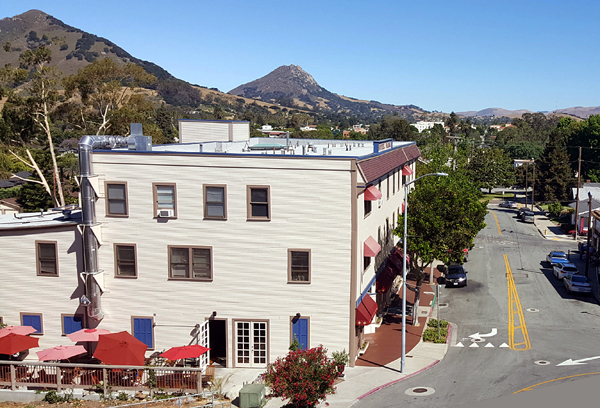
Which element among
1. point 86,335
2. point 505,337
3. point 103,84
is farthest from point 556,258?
point 103,84

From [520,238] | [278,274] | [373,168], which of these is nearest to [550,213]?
[520,238]

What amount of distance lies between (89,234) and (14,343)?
20.0 ft

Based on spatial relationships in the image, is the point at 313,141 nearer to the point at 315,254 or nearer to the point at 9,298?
the point at 315,254

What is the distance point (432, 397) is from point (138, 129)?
21554 mm

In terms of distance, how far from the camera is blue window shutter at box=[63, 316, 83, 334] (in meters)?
29.1

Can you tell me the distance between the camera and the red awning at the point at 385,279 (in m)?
33.8

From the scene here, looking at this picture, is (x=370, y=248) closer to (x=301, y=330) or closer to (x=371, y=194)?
(x=371, y=194)

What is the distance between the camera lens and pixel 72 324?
95.6 ft

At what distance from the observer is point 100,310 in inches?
1135

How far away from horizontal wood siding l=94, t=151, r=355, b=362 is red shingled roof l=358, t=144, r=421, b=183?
2219 millimetres

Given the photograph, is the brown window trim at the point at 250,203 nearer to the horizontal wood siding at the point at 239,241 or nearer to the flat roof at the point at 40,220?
the horizontal wood siding at the point at 239,241

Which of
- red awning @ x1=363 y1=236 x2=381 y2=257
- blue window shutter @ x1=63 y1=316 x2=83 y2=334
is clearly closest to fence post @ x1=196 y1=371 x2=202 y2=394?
blue window shutter @ x1=63 y1=316 x2=83 y2=334

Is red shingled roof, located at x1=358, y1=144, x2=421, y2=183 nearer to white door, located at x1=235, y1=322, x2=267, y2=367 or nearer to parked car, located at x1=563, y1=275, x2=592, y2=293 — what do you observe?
white door, located at x1=235, y1=322, x2=267, y2=367

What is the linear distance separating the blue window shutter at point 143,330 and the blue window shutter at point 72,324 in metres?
2.99
